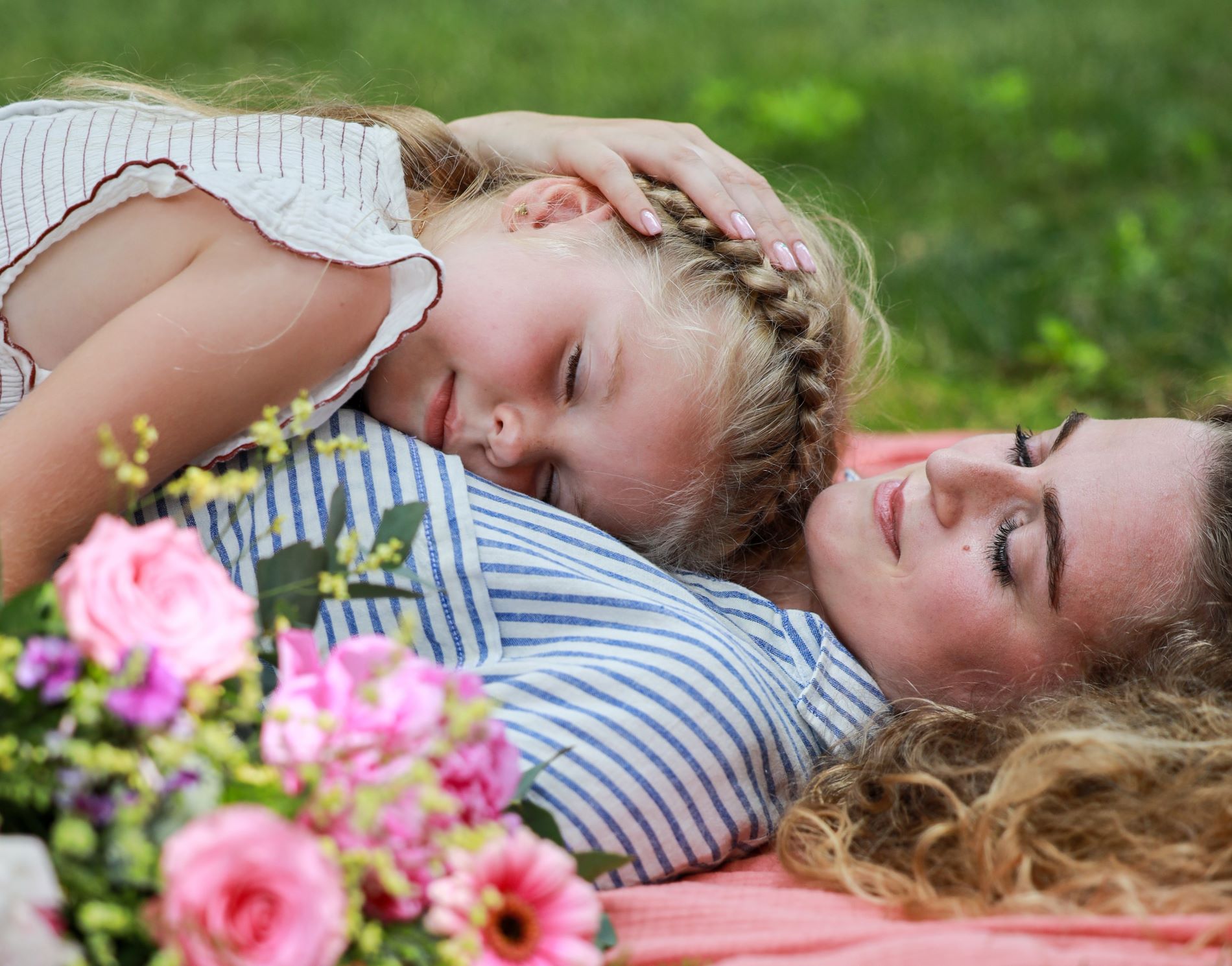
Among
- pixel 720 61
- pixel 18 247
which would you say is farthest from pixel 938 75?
pixel 18 247

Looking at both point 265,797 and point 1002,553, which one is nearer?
point 265,797

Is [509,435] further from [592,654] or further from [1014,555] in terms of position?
[1014,555]

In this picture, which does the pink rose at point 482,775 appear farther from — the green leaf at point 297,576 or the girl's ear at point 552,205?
the girl's ear at point 552,205

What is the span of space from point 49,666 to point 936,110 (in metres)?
5.91

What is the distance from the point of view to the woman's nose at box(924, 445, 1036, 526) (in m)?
2.02

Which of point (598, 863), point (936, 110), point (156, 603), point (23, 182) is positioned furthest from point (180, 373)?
point (936, 110)

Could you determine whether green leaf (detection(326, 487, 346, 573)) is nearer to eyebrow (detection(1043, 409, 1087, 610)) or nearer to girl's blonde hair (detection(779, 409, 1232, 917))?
girl's blonde hair (detection(779, 409, 1232, 917))

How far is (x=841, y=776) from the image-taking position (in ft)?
6.31

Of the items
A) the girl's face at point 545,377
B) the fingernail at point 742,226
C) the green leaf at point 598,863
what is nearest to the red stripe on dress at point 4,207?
the girl's face at point 545,377

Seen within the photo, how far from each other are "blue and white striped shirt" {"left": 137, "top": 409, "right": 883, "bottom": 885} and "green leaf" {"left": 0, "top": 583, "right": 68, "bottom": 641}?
0.50 metres

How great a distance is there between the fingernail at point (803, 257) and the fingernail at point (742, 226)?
0.34ft

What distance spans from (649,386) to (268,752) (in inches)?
46.7

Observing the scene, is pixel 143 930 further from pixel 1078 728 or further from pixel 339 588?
pixel 1078 728

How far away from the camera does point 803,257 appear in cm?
234
